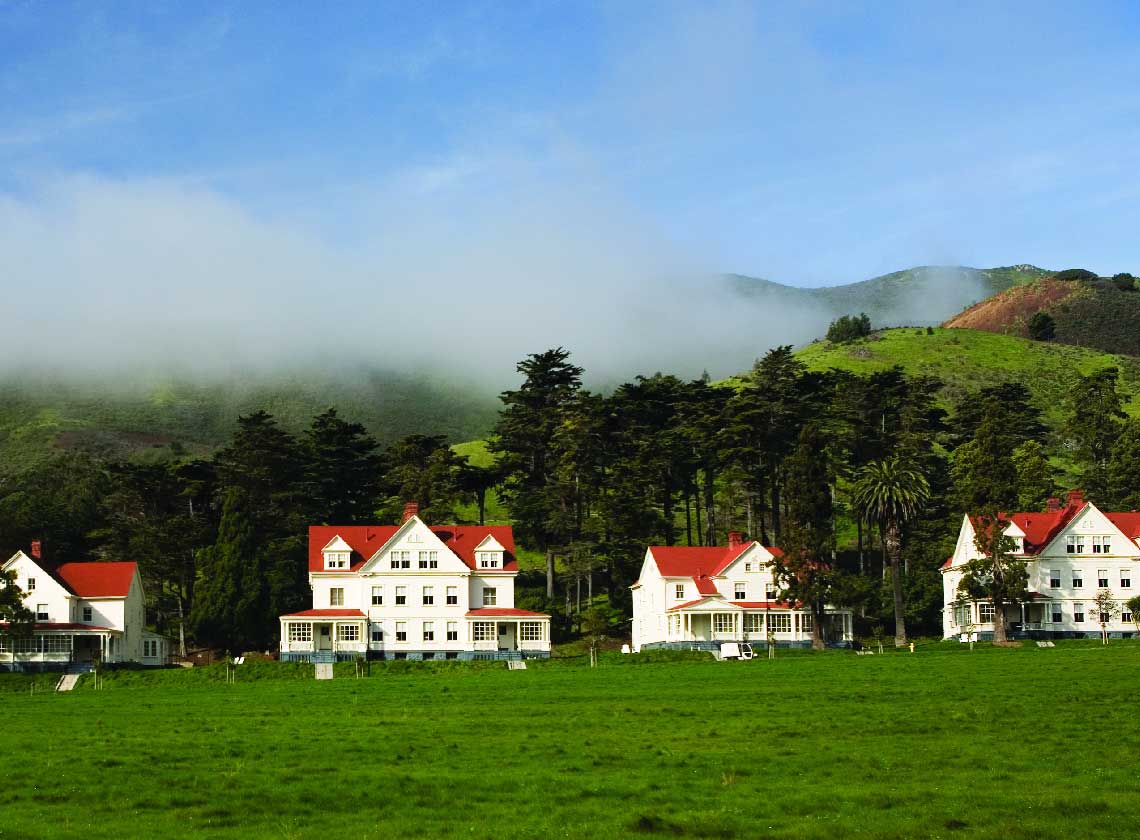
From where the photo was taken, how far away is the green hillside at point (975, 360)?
159 meters

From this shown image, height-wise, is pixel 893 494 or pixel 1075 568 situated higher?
pixel 893 494

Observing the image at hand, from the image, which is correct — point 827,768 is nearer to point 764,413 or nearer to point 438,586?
point 438,586

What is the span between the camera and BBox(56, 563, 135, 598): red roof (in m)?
88.1

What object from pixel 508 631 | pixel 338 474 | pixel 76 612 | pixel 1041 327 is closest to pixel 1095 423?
pixel 508 631

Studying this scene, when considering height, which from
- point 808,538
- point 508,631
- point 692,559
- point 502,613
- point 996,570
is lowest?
point 508,631

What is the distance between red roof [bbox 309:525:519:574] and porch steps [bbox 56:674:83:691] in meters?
22.3

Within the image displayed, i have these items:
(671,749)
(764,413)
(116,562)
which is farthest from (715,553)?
(671,749)

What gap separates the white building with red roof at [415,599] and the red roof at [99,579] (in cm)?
1200

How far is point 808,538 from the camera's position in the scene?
78.4 meters

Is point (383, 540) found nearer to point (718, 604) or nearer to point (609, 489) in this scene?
point (609, 489)

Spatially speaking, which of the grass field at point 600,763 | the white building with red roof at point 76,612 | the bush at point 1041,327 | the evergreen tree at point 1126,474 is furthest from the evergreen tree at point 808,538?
the bush at point 1041,327

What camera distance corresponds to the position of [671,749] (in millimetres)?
29703

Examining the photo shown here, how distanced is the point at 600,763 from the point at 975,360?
508 ft

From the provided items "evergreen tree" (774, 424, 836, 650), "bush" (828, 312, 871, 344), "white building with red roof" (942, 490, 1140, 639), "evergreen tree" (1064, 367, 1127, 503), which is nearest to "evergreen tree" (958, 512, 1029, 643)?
"evergreen tree" (774, 424, 836, 650)
